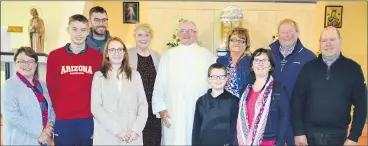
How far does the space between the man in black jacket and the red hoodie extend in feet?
4.87

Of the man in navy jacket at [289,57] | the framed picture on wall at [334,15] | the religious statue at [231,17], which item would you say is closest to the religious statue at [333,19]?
the framed picture on wall at [334,15]

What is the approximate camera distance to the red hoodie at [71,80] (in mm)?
2973

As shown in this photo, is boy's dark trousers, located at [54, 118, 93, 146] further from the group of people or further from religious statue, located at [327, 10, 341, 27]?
religious statue, located at [327, 10, 341, 27]

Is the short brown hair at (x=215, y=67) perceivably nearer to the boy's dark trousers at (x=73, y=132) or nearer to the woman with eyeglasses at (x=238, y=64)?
the woman with eyeglasses at (x=238, y=64)

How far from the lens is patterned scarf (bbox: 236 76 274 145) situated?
2721mm

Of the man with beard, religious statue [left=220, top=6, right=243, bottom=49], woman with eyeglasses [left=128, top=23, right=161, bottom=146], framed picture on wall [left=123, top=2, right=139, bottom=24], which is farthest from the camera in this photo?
framed picture on wall [left=123, top=2, right=139, bottom=24]

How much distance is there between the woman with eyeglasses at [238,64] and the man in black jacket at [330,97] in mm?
386

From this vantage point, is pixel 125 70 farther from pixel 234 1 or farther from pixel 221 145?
pixel 234 1

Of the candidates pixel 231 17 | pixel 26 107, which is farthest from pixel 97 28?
pixel 231 17

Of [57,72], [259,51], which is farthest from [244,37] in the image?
[57,72]

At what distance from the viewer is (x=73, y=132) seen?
9.82ft

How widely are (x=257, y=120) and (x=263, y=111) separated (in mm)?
72

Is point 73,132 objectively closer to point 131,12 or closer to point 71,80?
point 71,80

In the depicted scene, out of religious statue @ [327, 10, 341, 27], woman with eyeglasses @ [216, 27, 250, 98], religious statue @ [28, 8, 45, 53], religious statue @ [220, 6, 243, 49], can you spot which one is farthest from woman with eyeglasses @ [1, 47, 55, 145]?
religious statue @ [327, 10, 341, 27]
